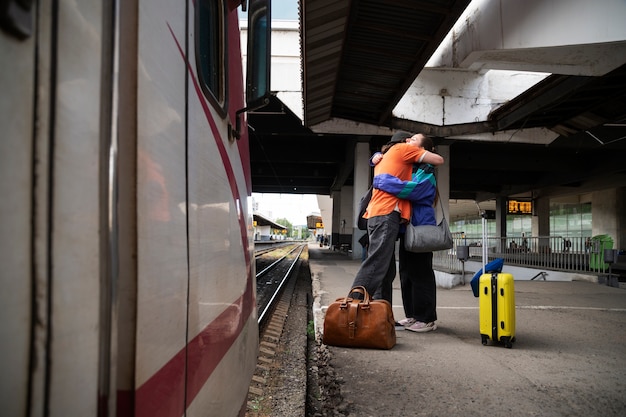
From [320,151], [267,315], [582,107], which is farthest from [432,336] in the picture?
[320,151]

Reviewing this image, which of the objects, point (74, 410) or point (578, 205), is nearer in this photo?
point (74, 410)

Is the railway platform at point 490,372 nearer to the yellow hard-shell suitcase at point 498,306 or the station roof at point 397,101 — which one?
the yellow hard-shell suitcase at point 498,306

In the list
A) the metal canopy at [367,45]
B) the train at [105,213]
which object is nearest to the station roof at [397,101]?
the metal canopy at [367,45]

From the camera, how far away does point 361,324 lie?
11.3ft

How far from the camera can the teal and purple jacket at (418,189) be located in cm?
363

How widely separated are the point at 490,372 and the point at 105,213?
Answer: 286 cm

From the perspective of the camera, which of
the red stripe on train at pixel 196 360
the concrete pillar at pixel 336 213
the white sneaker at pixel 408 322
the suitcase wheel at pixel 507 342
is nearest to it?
the red stripe on train at pixel 196 360

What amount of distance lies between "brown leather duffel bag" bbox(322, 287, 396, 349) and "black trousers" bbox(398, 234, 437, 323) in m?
0.53

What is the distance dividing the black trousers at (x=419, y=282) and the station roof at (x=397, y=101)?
7.82 feet

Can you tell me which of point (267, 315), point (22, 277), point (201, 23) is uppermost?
point (201, 23)

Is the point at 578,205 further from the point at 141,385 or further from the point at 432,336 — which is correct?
the point at 141,385

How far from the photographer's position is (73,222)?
675 millimetres

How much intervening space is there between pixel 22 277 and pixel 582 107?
1482cm

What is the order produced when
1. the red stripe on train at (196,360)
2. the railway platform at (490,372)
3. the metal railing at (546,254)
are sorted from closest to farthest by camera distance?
the red stripe on train at (196,360) < the railway platform at (490,372) < the metal railing at (546,254)
